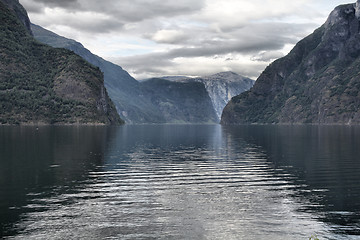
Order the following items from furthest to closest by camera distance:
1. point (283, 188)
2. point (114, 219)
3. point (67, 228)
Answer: point (283, 188) < point (114, 219) < point (67, 228)

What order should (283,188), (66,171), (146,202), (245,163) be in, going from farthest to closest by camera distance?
(245,163) → (66,171) → (283,188) → (146,202)

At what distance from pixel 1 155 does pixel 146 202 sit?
4779 cm

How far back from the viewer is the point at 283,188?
139ft

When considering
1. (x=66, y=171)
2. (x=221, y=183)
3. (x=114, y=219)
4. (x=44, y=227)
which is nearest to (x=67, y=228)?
(x=44, y=227)

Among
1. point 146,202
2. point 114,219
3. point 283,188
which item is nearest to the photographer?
point 114,219

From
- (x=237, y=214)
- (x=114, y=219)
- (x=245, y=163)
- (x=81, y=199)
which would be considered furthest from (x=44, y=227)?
(x=245, y=163)

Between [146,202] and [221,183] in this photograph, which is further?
[221,183]

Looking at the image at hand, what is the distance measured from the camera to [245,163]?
64438 mm

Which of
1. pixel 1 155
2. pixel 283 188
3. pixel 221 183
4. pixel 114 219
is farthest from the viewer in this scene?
pixel 1 155

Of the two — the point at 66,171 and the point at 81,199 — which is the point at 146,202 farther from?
the point at 66,171

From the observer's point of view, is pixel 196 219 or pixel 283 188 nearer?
pixel 196 219

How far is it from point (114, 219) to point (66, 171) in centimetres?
2650

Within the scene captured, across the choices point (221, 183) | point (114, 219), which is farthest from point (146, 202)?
point (221, 183)

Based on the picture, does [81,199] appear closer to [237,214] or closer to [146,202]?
[146,202]
